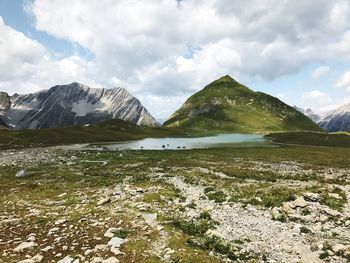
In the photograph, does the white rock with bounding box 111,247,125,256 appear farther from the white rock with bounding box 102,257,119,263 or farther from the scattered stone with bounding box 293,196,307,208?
the scattered stone with bounding box 293,196,307,208

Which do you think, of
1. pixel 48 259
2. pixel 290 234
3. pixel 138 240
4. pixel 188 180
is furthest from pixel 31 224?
pixel 188 180

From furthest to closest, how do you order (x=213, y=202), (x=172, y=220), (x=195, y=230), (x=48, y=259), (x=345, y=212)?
(x=213, y=202) → (x=345, y=212) → (x=172, y=220) → (x=195, y=230) → (x=48, y=259)

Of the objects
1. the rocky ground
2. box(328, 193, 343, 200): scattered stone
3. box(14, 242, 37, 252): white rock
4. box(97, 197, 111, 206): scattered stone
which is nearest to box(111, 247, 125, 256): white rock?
the rocky ground

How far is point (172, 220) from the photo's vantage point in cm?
2252

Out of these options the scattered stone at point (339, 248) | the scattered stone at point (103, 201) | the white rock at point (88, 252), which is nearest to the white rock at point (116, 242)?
the white rock at point (88, 252)

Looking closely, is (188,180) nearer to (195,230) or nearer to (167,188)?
(167,188)

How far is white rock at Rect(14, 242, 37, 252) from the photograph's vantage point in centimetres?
1735

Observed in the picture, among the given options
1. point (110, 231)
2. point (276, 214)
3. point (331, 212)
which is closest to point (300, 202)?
point (331, 212)

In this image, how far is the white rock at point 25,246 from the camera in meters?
17.3

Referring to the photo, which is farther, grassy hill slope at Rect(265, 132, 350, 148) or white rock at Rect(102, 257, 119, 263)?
grassy hill slope at Rect(265, 132, 350, 148)

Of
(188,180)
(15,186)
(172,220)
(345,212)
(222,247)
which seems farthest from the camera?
(188,180)

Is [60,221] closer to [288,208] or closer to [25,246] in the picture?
[25,246]

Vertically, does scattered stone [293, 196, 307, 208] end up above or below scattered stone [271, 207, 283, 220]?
above

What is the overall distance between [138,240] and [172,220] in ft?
14.6
